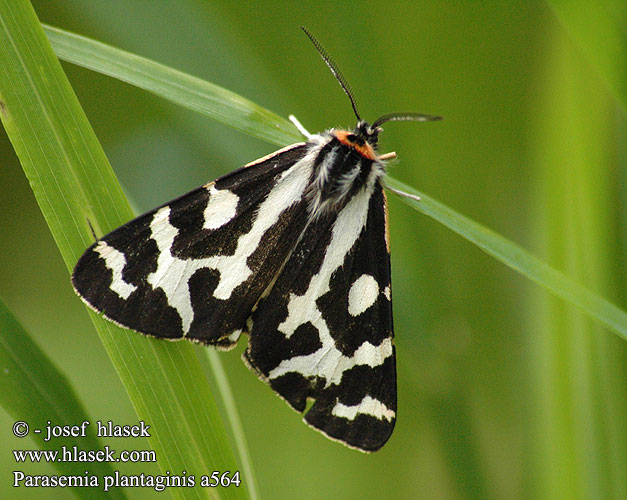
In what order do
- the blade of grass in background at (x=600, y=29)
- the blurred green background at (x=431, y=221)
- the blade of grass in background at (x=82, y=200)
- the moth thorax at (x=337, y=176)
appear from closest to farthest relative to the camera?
the blade of grass in background at (x=82, y=200) < the blade of grass in background at (x=600, y=29) < the moth thorax at (x=337, y=176) < the blurred green background at (x=431, y=221)

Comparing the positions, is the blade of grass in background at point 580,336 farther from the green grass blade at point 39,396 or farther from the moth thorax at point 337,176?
the green grass blade at point 39,396

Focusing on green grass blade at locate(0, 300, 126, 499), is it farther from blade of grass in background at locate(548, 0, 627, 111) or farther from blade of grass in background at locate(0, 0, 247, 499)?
blade of grass in background at locate(548, 0, 627, 111)

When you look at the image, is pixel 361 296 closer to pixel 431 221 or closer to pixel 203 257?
pixel 203 257

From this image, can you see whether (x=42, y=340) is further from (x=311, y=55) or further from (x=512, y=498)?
(x=512, y=498)

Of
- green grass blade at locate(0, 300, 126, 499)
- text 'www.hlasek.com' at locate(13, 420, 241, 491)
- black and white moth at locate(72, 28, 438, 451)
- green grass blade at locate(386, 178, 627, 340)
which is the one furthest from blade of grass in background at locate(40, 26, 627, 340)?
text 'www.hlasek.com' at locate(13, 420, 241, 491)

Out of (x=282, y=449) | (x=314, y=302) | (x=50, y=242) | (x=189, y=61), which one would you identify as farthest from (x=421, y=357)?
(x=50, y=242)

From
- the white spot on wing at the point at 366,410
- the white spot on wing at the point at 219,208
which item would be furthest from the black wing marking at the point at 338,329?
the white spot on wing at the point at 219,208
